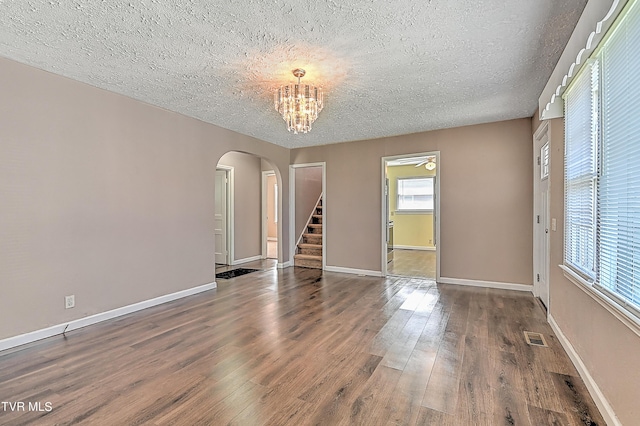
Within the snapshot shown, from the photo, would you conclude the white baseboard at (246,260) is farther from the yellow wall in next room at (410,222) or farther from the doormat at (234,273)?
the yellow wall in next room at (410,222)

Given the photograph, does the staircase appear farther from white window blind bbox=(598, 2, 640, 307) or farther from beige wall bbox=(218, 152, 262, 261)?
white window blind bbox=(598, 2, 640, 307)

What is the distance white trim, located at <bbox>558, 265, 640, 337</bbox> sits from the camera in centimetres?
141

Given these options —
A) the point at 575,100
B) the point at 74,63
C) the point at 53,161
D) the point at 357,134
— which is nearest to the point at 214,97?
the point at 74,63

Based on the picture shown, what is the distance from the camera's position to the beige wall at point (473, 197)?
4.51 metres

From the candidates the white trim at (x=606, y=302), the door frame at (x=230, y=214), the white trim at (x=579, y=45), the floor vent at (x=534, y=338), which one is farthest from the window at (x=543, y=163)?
the door frame at (x=230, y=214)

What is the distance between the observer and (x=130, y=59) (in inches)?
106

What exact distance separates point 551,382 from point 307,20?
309 cm

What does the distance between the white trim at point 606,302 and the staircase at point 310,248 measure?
4.59 m

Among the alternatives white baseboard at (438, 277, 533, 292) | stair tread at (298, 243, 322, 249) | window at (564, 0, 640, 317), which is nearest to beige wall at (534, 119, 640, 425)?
window at (564, 0, 640, 317)

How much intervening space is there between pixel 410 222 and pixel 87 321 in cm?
800

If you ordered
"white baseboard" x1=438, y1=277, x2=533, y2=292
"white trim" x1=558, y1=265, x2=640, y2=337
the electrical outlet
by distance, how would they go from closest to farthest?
"white trim" x1=558, y1=265, x2=640, y2=337, the electrical outlet, "white baseboard" x1=438, y1=277, x2=533, y2=292

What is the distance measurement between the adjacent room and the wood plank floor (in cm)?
2

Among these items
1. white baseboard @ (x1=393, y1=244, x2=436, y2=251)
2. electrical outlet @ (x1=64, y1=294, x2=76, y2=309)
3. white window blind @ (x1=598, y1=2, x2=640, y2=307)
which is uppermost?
white window blind @ (x1=598, y1=2, x2=640, y2=307)

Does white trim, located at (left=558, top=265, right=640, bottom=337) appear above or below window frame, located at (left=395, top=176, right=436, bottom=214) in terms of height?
below
